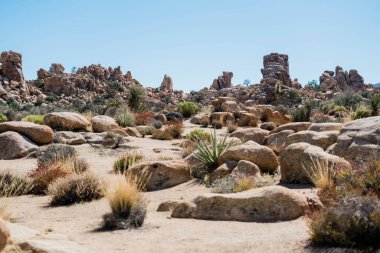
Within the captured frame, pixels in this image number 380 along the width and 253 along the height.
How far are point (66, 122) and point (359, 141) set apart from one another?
15296mm

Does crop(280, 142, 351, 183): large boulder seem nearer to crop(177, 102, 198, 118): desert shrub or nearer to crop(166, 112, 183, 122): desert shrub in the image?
crop(166, 112, 183, 122): desert shrub

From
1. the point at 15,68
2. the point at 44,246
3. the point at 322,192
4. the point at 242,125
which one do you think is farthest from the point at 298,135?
the point at 15,68

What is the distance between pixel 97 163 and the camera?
17.0 m

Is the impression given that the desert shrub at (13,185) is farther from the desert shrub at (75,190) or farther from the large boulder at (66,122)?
the large boulder at (66,122)

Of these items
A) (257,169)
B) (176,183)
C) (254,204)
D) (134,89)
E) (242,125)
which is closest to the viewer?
(254,204)

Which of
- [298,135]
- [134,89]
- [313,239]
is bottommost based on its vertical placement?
[313,239]

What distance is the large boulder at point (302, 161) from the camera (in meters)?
10.7

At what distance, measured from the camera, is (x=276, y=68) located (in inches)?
2625

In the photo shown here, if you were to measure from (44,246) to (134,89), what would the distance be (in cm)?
2795

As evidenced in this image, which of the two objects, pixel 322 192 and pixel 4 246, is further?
pixel 322 192

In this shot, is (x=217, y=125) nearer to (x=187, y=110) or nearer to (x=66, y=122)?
(x=187, y=110)

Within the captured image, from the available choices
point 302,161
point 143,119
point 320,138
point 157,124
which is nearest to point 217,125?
point 157,124

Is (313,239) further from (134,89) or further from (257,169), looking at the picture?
(134,89)

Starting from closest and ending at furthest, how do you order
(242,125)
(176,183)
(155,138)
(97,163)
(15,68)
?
(176,183) < (97,163) < (155,138) < (242,125) < (15,68)
